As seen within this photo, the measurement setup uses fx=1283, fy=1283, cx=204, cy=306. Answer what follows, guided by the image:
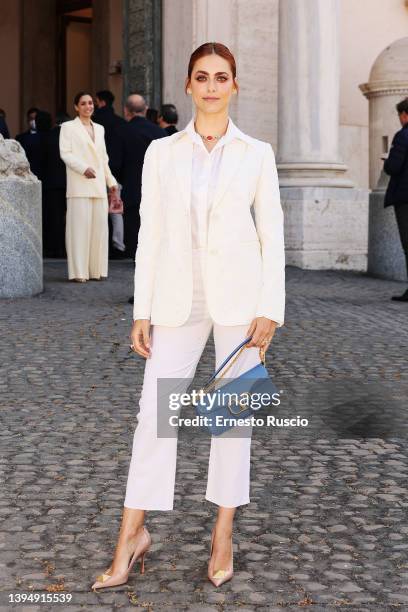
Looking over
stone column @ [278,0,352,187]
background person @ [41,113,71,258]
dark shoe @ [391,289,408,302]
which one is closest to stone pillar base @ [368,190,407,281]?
stone column @ [278,0,352,187]

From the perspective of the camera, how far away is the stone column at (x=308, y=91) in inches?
612

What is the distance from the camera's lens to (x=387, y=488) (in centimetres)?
487

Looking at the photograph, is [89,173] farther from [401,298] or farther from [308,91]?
[308,91]

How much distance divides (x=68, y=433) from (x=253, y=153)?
2.33m

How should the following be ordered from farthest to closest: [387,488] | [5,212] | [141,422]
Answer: [5,212] < [387,488] < [141,422]

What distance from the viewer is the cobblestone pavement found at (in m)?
3.71

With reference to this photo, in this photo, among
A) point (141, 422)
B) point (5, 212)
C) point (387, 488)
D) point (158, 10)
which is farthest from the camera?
point (158, 10)

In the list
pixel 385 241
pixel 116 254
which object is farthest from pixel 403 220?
pixel 116 254

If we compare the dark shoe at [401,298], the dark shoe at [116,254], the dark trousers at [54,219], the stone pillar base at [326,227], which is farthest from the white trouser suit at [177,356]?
the dark shoe at [116,254]

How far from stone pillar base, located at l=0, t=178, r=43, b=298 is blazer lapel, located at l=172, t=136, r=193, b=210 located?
724 cm

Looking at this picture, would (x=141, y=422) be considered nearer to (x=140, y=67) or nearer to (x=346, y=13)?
(x=140, y=67)

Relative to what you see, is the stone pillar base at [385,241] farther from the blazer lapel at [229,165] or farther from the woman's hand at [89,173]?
the blazer lapel at [229,165]

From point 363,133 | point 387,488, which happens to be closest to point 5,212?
point 387,488

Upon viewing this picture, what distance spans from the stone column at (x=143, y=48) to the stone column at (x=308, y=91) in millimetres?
2001
